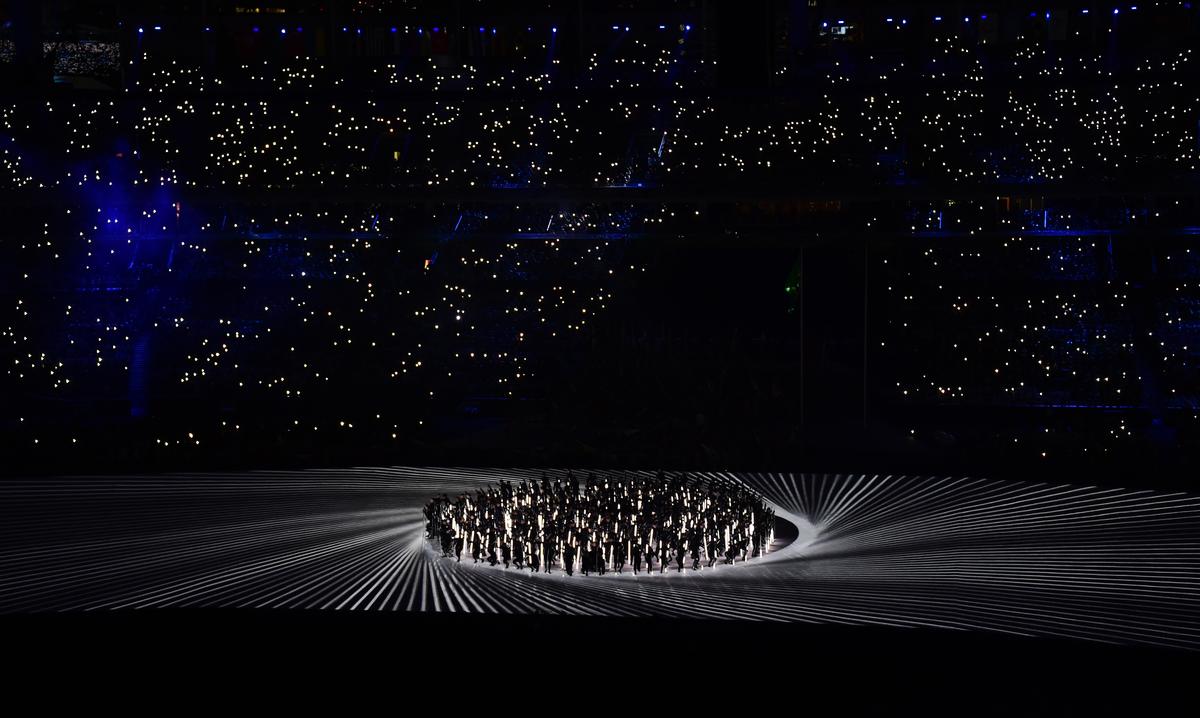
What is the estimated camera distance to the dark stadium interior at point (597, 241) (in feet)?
56.7

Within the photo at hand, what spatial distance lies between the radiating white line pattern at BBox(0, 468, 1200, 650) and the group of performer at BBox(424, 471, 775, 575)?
29cm

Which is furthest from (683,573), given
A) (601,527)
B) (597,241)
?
(597,241)

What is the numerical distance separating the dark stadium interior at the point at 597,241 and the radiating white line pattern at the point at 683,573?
2.27 feet

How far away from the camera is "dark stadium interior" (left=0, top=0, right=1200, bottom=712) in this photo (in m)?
17.3

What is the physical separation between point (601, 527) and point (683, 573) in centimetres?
94

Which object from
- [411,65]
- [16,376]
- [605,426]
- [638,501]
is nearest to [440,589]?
[638,501]

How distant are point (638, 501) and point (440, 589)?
3071mm

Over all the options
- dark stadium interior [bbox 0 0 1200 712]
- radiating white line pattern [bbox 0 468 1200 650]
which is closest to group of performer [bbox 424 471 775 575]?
radiating white line pattern [bbox 0 468 1200 650]

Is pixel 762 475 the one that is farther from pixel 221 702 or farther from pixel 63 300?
pixel 63 300

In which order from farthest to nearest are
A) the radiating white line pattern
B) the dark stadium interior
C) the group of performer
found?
the dark stadium interior, the group of performer, the radiating white line pattern

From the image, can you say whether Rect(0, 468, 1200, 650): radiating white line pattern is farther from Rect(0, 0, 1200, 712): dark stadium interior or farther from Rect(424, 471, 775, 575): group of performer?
Rect(0, 0, 1200, 712): dark stadium interior

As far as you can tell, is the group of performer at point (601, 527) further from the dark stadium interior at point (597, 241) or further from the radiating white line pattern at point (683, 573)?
the dark stadium interior at point (597, 241)

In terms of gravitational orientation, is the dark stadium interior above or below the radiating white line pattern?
above

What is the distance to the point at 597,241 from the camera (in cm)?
2131
